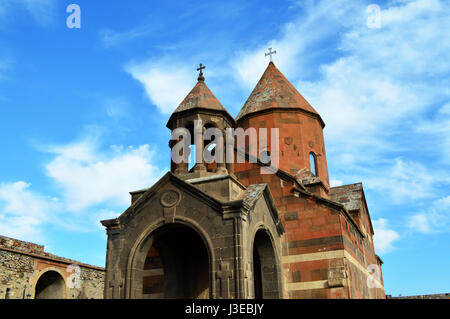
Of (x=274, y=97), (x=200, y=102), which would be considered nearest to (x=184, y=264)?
(x=200, y=102)

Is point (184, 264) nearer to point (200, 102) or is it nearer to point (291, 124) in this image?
point (200, 102)

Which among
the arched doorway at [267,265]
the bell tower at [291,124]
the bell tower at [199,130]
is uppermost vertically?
the bell tower at [291,124]

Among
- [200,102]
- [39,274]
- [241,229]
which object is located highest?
[200,102]

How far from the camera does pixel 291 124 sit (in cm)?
1953

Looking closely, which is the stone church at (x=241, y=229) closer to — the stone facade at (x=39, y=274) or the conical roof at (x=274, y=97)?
the conical roof at (x=274, y=97)

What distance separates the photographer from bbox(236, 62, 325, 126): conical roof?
1991 centimetres

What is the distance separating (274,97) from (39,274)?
14.7 metres

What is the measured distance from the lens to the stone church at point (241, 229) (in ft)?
36.6

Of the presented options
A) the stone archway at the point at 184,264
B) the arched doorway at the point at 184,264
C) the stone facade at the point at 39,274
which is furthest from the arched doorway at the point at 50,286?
the arched doorway at the point at 184,264

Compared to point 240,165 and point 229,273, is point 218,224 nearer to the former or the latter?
point 229,273

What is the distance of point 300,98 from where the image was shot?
817 inches

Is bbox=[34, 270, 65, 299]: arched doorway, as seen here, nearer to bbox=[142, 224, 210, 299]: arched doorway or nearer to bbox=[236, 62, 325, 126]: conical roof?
bbox=[142, 224, 210, 299]: arched doorway

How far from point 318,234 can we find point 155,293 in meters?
6.42
